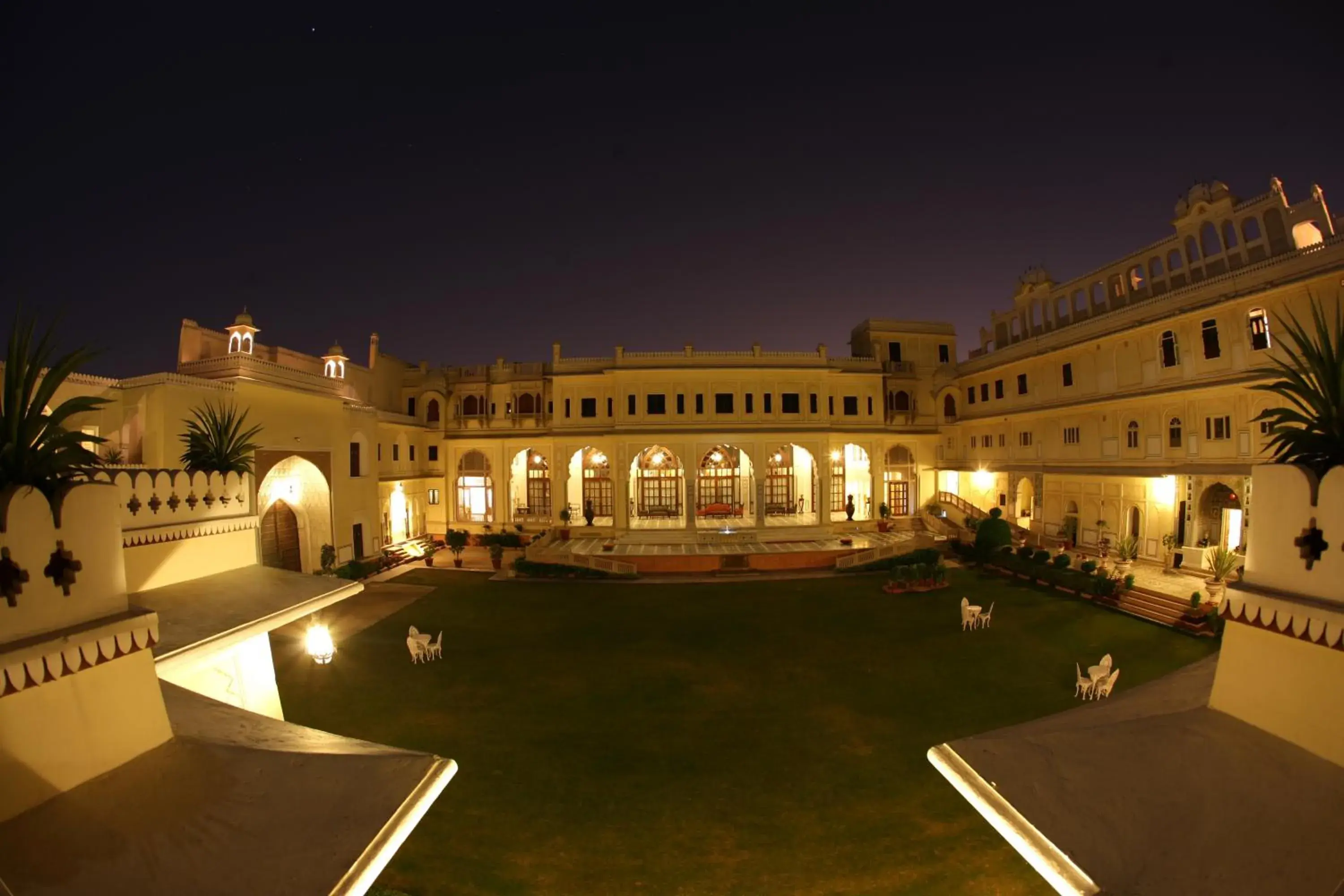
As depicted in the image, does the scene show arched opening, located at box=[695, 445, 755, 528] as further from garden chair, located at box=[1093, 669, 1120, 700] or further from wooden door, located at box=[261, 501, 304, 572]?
garden chair, located at box=[1093, 669, 1120, 700]

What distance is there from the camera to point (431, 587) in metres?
20.0

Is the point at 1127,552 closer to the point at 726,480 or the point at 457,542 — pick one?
the point at 726,480

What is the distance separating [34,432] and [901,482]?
105 ft

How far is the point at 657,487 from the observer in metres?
30.6

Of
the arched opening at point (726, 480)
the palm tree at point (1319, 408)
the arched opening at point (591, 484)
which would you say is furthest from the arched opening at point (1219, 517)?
the arched opening at point (591, 484)

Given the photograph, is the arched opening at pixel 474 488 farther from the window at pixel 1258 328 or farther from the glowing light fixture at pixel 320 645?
the window at pixel 1258 328

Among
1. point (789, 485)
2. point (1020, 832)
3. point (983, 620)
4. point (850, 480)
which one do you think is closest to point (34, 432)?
point (1020, 832)

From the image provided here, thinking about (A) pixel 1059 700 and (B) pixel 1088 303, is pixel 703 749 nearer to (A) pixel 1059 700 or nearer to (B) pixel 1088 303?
(A) pixel 1059 700

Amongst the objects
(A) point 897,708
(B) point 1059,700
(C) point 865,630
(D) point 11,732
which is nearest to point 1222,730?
(D) point 11,732

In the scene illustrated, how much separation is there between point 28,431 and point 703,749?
331 inches

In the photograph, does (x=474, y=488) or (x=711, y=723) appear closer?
(x=711, y=723)

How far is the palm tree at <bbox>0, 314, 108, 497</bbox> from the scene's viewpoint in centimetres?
289

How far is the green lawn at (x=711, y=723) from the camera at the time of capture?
6.24 m

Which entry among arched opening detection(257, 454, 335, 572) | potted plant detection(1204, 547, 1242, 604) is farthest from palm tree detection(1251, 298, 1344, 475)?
arched opening detection(257, 454, 335, 572)
